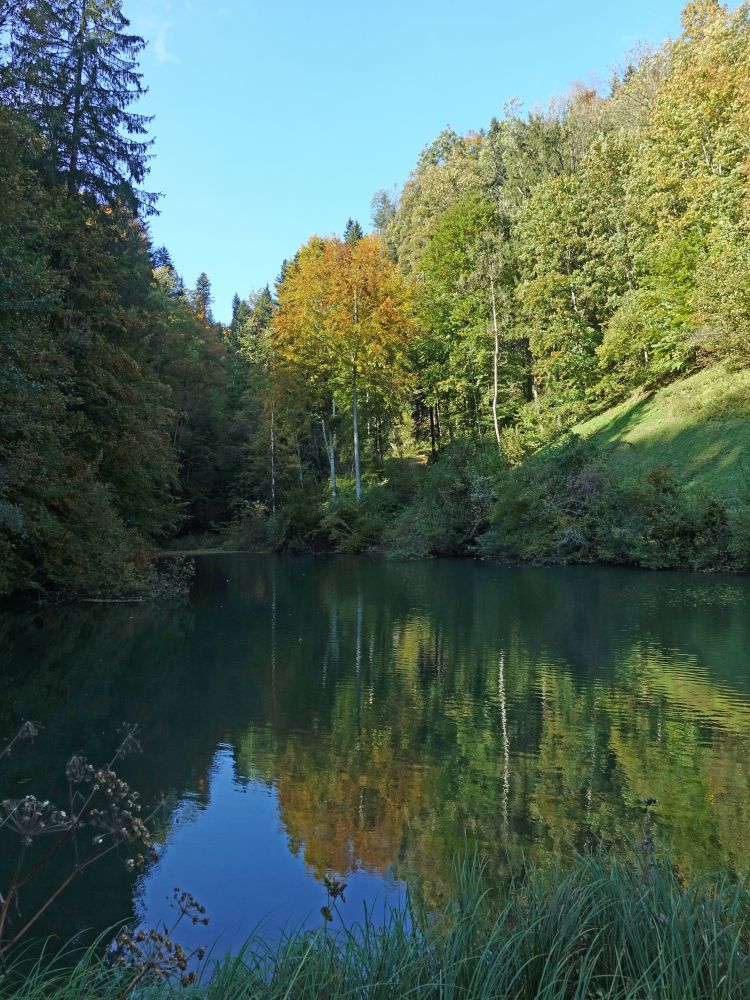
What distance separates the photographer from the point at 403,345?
1367 inches

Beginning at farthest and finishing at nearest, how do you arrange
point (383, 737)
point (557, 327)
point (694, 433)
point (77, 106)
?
1. point (557, 327)
2. point (694, 433)
3. point (77, 106)
4. point (383, 737)

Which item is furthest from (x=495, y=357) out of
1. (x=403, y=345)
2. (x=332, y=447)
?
(x=332, y=447)

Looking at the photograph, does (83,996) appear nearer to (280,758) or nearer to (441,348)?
(280,758)

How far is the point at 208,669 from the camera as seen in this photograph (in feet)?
34.4

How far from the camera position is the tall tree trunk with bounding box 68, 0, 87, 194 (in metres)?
19.0

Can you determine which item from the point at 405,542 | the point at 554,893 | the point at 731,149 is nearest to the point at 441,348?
the point at 405,542

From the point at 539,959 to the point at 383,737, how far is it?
463cm

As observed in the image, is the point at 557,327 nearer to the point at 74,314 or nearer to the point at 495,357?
the point at 495,357

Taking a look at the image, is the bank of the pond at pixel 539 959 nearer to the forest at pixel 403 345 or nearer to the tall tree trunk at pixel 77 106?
the forest at pixel 403 345

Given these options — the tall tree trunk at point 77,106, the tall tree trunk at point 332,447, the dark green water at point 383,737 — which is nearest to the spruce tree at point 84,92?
the tall tree trunk at point 77,106

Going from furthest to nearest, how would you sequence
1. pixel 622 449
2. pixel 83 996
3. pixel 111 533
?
1. pixel 622 449
2. pixel 111 533
3. pixel 83 996

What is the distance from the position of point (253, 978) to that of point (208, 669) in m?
8.30

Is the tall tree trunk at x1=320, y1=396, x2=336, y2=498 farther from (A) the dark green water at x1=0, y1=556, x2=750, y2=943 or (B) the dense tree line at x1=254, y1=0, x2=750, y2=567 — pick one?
(A) the dark green water at x1=0, y1=556, x2=750, y2=943

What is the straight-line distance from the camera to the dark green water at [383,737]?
15.4 feet
